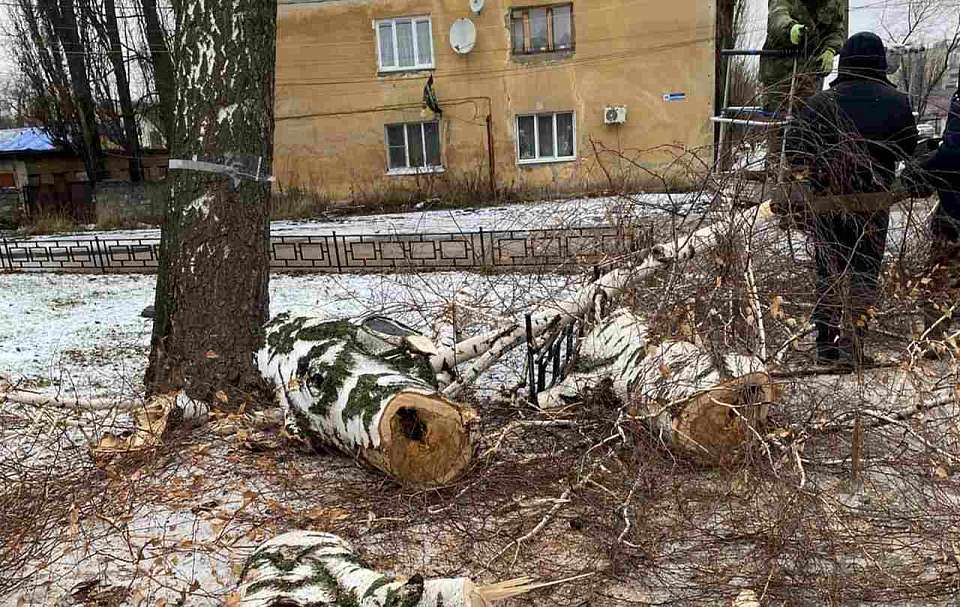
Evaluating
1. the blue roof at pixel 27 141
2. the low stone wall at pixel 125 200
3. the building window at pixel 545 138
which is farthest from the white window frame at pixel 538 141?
the blue roof at pixel 27 141

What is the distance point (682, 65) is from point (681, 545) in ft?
41.2

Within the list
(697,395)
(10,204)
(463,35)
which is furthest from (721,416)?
(10,204)

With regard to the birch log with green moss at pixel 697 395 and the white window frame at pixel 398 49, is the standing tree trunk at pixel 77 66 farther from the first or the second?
the birch log with green moss at pixel 697 395

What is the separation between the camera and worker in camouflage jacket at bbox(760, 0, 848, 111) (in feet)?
15.6

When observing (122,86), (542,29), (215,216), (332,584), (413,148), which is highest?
(542,29)

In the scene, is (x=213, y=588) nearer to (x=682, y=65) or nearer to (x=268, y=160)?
(x=268, y=160)

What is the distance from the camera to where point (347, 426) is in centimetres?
280

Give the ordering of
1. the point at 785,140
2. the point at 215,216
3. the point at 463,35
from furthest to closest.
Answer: the point at 463,35, the point at 215,216, the point at 785,140

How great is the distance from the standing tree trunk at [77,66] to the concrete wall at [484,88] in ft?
12.8

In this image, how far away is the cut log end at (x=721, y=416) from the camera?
8.68 ft

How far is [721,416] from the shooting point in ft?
9.00

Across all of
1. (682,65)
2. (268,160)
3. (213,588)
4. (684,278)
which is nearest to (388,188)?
(682,65)

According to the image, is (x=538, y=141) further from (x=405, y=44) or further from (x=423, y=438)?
(x=423, y=438)

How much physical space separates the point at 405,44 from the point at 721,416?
43.2ft
